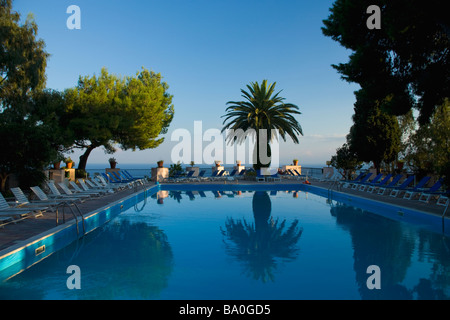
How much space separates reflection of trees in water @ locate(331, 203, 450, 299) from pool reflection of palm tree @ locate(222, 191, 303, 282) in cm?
126

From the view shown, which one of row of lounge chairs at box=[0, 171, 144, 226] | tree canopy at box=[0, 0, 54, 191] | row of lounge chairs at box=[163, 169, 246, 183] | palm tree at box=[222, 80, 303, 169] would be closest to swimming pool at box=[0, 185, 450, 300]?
row of lounge chairs at box=[0, 171, 144, 226]

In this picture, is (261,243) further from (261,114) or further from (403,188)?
(261,114)

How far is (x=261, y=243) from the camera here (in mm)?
6555

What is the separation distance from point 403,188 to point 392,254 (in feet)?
23.2

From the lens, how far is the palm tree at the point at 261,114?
20641 millimetres

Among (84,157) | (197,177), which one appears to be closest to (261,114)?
(197,177)

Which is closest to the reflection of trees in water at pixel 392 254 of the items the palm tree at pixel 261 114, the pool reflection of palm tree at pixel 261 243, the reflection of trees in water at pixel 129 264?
the pool reflection of palm tree at pixel 261 243

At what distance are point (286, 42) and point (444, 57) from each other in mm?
12811

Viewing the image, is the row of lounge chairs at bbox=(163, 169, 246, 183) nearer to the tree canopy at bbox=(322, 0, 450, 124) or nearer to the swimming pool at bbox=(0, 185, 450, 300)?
the swimming pool at bbox=(0, 185, 450, 300)

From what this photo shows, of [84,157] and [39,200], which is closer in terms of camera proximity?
[39,200]

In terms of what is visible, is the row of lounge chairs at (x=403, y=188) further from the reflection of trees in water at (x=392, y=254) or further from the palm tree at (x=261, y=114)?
the palm tree at (x=261, y=114)

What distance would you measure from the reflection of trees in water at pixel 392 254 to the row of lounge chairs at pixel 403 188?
2.18 m

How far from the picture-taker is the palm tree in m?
20.6
